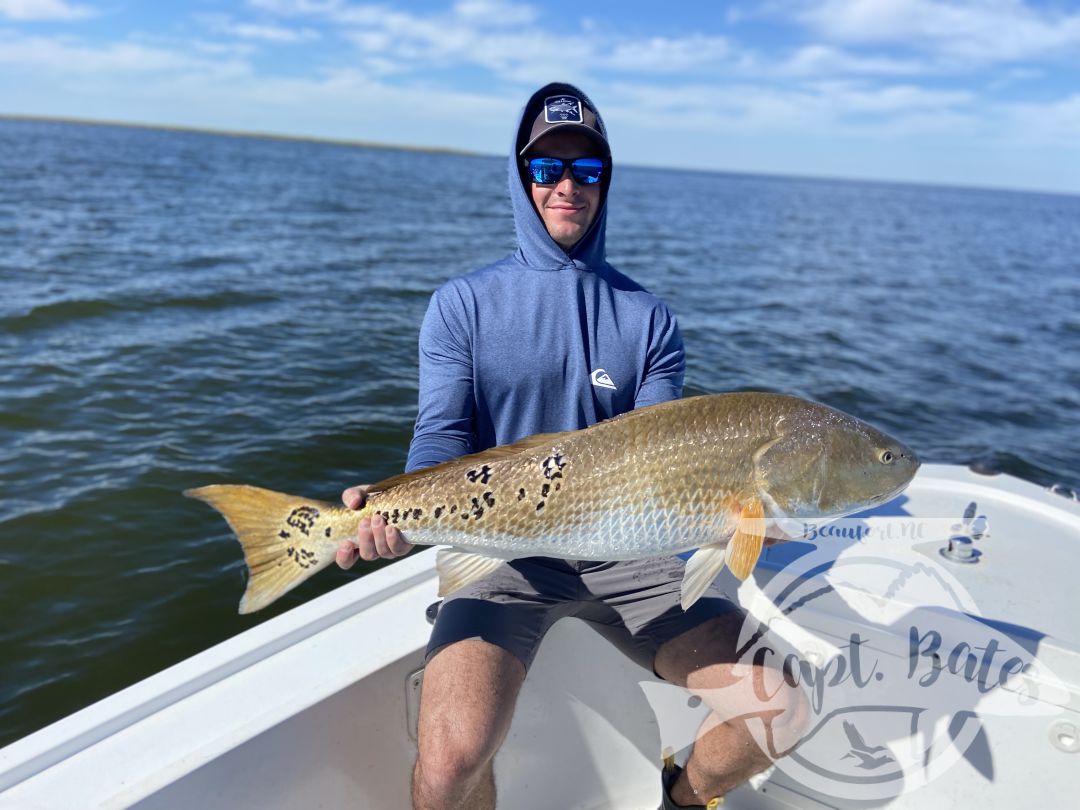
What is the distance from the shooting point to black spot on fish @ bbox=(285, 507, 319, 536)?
2869mm

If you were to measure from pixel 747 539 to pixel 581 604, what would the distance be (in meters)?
0.78

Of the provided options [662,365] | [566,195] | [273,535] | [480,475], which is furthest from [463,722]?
[566,195]

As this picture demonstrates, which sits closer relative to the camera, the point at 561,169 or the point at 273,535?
the point at 273,535

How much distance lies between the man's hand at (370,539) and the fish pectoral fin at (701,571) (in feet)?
3.52

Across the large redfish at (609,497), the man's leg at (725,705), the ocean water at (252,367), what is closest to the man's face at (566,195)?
the large redfish at (609,497)

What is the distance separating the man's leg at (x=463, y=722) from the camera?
264cm

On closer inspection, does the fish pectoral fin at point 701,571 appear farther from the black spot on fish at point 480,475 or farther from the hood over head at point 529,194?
the hood over head at point 529,194

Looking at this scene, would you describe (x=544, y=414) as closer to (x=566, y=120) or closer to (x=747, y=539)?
(x=747, y=539)

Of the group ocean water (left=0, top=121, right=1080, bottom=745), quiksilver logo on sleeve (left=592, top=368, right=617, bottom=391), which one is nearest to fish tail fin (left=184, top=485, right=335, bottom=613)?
quiksilver logo on sleeve (left=592, top=368, right=617, bottom=391)

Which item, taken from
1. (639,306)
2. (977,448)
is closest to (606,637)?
(639,306)

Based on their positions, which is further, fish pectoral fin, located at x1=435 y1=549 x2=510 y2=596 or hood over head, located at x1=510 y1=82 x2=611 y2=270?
hood over head, located at x1=510 y1=82 x2=611 y2=270

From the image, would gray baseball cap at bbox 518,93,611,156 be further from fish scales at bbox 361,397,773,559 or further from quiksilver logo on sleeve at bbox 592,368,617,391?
fish scales at bbox 361,397,773,559

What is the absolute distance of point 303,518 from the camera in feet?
9.43

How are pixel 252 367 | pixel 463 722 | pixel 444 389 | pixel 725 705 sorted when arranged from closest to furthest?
1. pixel 463 722
2. pixel 725 705
3. pixel 444 389
4. pixel 252 367
